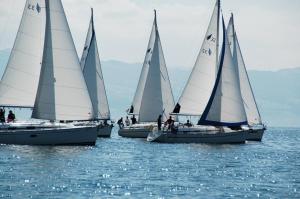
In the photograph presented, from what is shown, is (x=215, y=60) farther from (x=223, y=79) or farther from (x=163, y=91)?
(x=163, y=91)

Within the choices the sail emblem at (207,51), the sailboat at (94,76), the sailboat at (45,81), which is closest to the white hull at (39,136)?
the sailboat at (45,81)

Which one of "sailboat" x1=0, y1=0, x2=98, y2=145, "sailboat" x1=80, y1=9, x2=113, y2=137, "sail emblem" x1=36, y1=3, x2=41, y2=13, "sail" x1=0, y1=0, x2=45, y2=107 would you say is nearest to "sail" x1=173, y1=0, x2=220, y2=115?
"sailboat" x1=80, y1=9, x2=113, y2=137

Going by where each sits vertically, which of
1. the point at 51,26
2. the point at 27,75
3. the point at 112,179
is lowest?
the point at 112,179

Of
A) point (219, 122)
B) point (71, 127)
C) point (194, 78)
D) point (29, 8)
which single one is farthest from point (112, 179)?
point (194, 78)

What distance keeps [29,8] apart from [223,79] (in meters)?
17.9

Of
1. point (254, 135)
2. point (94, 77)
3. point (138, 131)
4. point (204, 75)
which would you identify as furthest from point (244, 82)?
point (94, 77)

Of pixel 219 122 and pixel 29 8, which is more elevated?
pixel 29 8

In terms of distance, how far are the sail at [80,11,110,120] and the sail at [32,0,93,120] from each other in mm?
23493

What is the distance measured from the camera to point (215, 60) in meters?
71.5

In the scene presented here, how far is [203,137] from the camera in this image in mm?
67812

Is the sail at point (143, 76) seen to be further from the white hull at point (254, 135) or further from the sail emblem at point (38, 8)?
the sail emblem at point (38, 8)

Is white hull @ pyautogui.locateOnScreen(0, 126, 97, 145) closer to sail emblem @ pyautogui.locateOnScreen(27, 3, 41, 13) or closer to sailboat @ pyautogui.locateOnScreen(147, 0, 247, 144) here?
sail emblem @ pyautogui.locateOnScreen(27, 3, 41, 13)

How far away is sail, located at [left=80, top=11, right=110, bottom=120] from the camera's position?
3204 inches

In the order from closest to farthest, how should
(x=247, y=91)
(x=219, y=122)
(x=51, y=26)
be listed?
1. (x=51, y=26)
2. (x=219, y=122)
3. (x=247, y=91)
